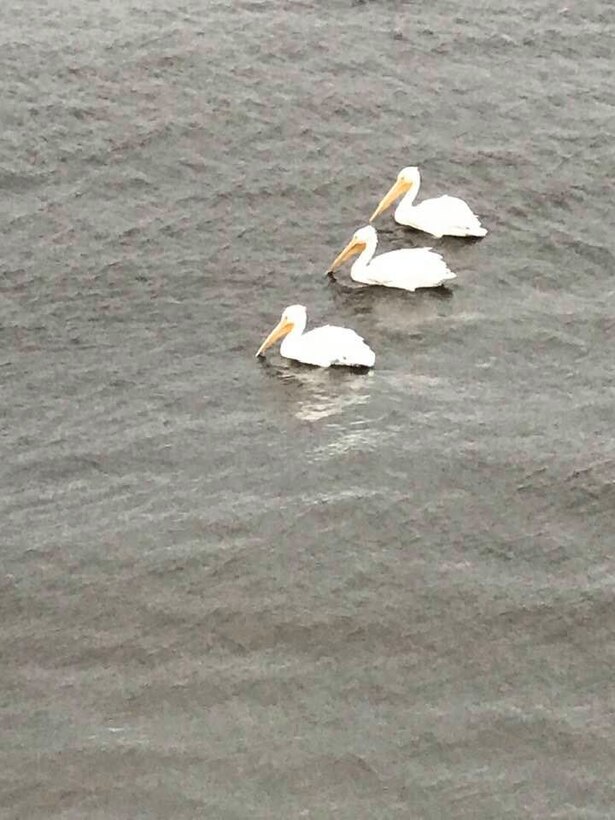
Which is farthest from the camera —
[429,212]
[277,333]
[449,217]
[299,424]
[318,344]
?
[429,212]

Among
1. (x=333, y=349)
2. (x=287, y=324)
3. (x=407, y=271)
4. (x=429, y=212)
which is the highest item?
(x=429, y=212)

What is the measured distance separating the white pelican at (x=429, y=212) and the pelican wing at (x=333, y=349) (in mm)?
2776

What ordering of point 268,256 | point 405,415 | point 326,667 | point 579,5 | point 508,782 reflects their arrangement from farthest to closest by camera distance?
1. point 579,5
2. point 268,256
3. point 405,415
4. point 326,667
5. point 508,782

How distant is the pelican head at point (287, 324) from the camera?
19.2 m

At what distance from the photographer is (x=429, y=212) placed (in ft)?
70.3

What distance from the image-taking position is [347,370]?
63.0 feet

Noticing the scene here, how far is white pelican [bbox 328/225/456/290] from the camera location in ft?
67.6

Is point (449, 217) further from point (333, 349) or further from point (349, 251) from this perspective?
point (333, 349)

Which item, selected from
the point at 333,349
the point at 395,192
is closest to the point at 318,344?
the point at 333,349


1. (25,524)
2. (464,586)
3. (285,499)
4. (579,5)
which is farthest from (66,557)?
(579,5)

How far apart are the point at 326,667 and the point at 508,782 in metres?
1.96

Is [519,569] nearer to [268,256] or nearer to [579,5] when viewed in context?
[268,256]

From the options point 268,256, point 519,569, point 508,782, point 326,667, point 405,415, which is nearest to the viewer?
point 508,782

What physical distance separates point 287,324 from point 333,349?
64 centimetres
